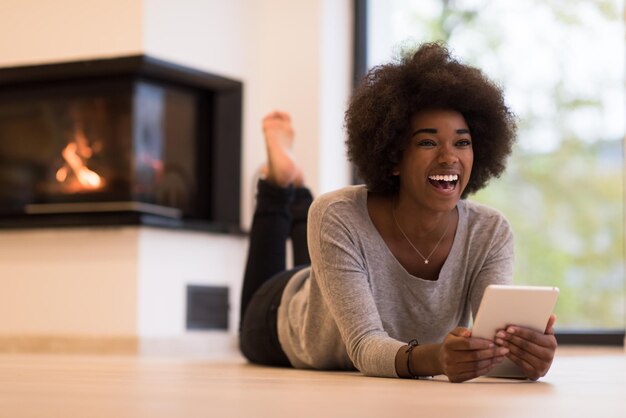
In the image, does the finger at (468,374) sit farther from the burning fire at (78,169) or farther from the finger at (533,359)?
the burning fire at (78,169)

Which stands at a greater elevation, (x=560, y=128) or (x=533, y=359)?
(x=560, y=128)

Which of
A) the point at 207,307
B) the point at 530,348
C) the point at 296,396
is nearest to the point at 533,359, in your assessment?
the point at 530,348

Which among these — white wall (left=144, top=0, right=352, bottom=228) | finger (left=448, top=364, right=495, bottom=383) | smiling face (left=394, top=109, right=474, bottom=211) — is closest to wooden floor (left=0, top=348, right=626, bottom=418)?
finger (left=448, top=364, right=495, bottom=383)

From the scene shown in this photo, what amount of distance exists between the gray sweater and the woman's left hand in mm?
225

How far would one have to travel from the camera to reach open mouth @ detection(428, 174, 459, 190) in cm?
230

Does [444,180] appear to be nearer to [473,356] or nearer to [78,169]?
[473,356]

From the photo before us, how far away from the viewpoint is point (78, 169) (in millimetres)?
5027

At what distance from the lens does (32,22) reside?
198 inches

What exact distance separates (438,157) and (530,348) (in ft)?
1.39

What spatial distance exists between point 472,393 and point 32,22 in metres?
3.73

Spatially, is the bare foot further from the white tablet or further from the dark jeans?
the white tablet

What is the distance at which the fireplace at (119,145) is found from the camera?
493cm

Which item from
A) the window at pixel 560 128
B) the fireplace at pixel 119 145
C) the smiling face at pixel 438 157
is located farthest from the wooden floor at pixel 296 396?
the window at pixel 560 128

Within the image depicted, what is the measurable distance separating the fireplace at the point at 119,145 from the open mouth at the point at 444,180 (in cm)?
265
